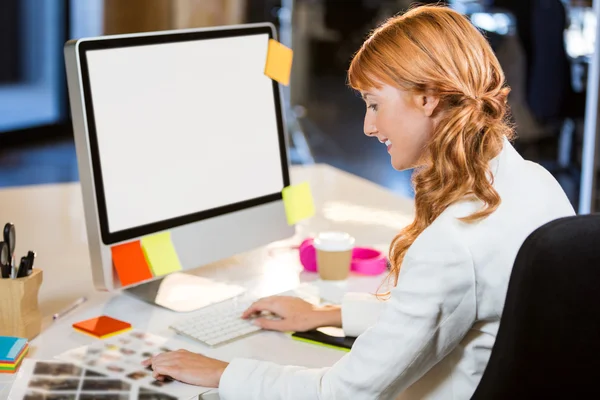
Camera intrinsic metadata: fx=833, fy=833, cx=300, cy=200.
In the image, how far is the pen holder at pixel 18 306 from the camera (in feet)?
4.42

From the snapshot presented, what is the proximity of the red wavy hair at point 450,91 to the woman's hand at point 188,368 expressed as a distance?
1.27ft

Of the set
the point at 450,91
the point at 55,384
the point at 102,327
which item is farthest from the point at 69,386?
the point at 450,91

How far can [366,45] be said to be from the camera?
1.22 metres

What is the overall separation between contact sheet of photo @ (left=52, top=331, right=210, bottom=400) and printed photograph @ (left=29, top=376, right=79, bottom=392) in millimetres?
24

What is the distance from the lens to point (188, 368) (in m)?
1.26

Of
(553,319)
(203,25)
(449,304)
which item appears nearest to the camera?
(553,319)

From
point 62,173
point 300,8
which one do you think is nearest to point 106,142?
point 62,173

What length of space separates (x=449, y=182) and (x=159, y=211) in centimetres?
63

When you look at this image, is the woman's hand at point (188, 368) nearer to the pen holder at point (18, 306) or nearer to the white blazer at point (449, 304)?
the white blazer at point (449, 304)

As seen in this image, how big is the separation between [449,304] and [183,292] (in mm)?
708

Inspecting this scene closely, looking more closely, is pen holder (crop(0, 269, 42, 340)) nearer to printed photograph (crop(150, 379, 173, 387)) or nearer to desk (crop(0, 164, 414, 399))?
desk (crop(0, 164, 414, 399))

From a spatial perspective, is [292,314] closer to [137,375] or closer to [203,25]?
[137,375]

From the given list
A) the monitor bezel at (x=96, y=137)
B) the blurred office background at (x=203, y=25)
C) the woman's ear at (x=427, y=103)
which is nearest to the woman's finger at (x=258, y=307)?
the monitor bezel at (x=96, y=137)

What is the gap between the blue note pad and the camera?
1265 mm
